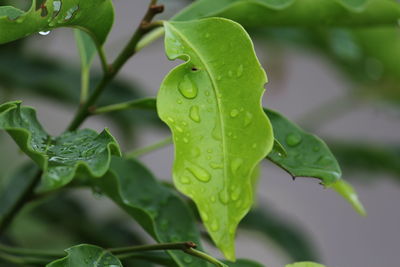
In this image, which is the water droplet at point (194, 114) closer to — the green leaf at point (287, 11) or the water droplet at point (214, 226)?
the water droplet at point (214, 226)

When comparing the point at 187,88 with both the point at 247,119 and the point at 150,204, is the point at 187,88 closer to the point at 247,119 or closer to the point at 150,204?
the point at 247,119

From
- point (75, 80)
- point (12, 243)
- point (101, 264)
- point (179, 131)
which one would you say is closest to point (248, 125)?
point (179, 131)

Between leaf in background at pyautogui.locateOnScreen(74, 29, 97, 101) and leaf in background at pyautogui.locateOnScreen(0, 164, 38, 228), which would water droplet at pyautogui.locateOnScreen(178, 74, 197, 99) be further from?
leaf in background at pyautogui.locateOnScreen(0, 164, 38, 228)

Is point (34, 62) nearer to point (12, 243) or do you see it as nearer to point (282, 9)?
point (12, 243)

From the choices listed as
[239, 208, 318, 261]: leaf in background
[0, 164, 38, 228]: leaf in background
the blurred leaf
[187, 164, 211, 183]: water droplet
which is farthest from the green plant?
the blurred leaf

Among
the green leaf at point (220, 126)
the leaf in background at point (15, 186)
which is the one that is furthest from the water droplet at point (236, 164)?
the leaf in background at point (15, 186)
